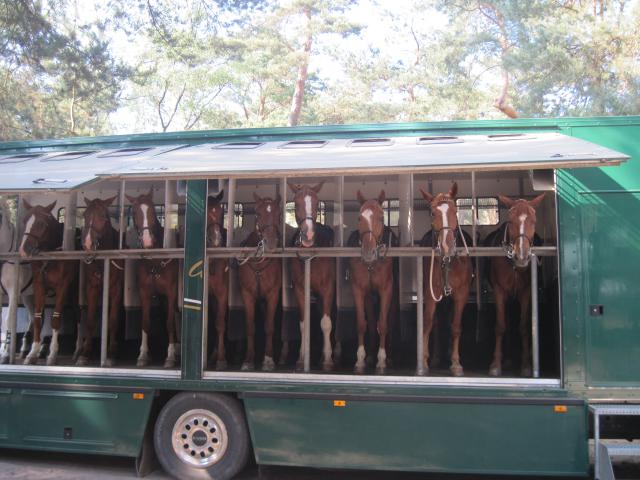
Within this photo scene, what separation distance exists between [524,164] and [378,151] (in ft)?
4.67

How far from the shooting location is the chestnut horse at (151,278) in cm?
680

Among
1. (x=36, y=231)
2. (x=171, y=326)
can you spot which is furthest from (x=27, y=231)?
(x=171, y=326)

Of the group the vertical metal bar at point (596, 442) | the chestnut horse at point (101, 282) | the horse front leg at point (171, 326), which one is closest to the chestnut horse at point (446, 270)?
the vertical metal bar at point (596, 442)

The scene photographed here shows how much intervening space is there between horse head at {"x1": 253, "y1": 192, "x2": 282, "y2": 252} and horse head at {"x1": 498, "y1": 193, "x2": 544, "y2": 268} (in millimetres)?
2465

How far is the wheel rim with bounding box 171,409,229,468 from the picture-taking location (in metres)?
5.86

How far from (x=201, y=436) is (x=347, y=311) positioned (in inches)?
102

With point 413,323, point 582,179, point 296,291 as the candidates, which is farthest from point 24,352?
point 582,179

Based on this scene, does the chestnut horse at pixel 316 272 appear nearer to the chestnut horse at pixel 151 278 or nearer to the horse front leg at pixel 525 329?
the chestnut horse at pixel 151 278

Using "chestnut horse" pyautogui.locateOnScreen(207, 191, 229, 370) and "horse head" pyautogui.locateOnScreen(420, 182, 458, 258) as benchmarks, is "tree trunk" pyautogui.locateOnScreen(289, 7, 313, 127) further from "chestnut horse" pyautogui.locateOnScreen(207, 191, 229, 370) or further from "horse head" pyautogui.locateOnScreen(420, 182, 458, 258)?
"horse head" pyautogui.locateOnScreen(420, 182, 458, 258)

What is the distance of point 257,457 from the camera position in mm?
5668

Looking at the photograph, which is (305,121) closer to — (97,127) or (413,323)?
(97,127)

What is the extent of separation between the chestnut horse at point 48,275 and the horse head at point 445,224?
15.2 feet

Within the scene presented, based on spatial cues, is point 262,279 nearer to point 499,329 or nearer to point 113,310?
point 113,310

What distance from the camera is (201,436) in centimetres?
592
